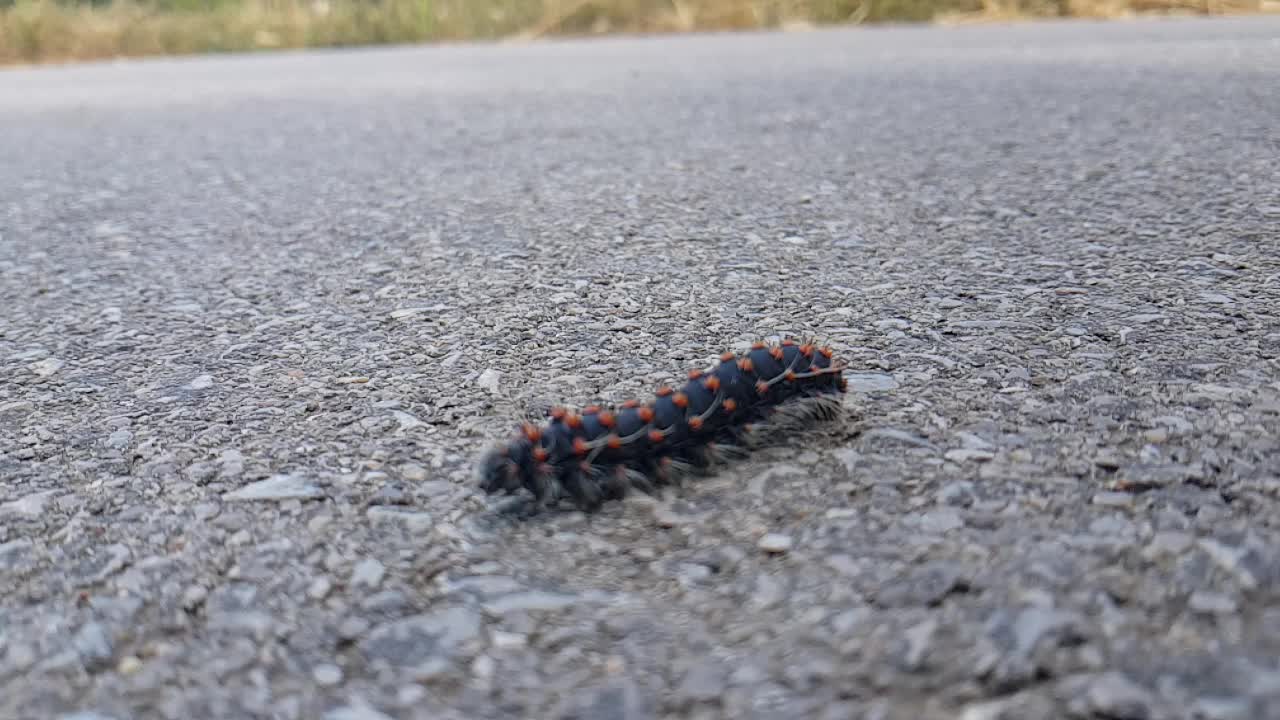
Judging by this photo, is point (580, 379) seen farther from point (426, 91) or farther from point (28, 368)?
point (426, 91)

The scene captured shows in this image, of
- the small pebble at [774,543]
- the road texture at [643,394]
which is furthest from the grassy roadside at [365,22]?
the small pebble at [774,543]

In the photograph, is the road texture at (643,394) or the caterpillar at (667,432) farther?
the caterpillar at (667,432)

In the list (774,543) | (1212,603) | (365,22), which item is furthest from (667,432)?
(365,22)

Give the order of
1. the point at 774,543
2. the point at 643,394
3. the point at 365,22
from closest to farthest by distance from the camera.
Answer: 1. the point at 774,543
2. the point at 643,394
3. the point at 365,22

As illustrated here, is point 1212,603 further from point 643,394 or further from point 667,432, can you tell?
point 643,394

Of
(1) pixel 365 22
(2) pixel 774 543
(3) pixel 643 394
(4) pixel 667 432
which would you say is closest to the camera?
(2) pixel 774 543

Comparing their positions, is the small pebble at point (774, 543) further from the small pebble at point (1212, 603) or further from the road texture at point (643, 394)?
the small pebble at point (1212, 603)

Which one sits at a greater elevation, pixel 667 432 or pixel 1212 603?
pixel 667 432
